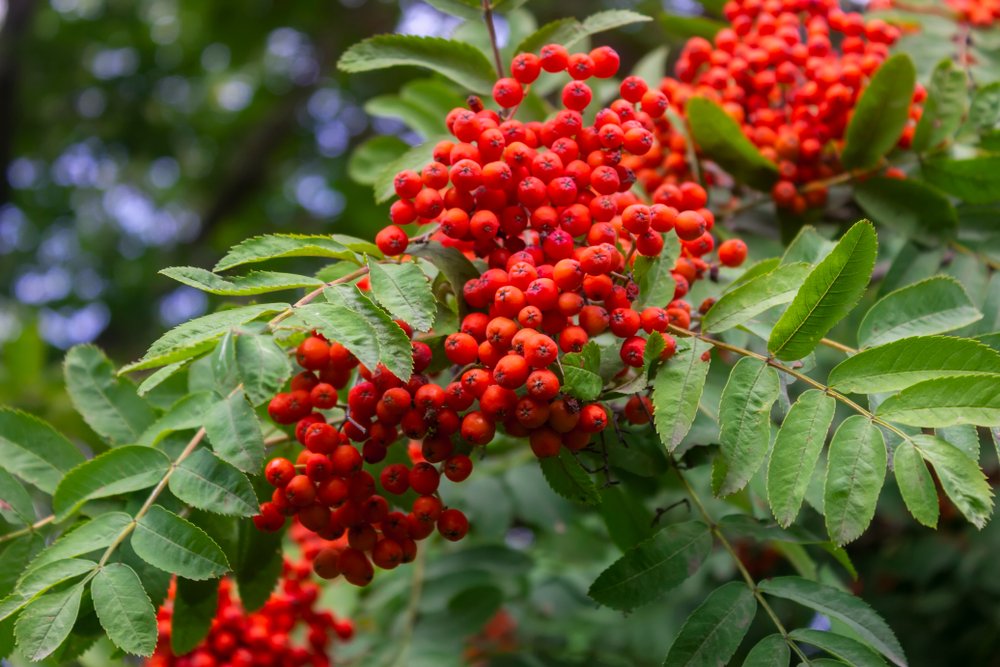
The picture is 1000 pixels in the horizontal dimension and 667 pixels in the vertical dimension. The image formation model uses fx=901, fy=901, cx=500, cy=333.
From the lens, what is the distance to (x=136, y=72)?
6836 mm

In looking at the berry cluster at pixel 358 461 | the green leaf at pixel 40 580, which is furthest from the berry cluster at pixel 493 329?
the green leaf at pixel 40 580

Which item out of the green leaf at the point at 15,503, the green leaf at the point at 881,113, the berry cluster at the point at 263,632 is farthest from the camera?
the berry cluster at the point at 263,632

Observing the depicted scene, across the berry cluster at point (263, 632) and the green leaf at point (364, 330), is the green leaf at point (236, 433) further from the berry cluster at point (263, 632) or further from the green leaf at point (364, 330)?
the berry cluster at point (263, 632)

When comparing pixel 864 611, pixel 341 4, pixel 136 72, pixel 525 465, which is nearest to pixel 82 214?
pixel 136 72

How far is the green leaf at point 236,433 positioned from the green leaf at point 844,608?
1.00 metres

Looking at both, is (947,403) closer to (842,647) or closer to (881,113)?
(842,647)

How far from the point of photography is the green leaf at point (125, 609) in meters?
1.48

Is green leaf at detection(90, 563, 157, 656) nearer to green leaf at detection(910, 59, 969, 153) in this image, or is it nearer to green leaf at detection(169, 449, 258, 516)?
green leaf at detection(169, 449, 258, 516)

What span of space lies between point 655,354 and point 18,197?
701cm

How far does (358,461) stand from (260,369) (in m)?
0.28

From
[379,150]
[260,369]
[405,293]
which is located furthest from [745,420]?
[379,150]

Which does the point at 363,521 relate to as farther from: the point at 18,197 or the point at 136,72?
the point at 18,197

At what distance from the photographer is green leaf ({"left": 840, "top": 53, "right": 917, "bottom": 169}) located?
7.02 ft

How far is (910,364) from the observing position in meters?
1.59
